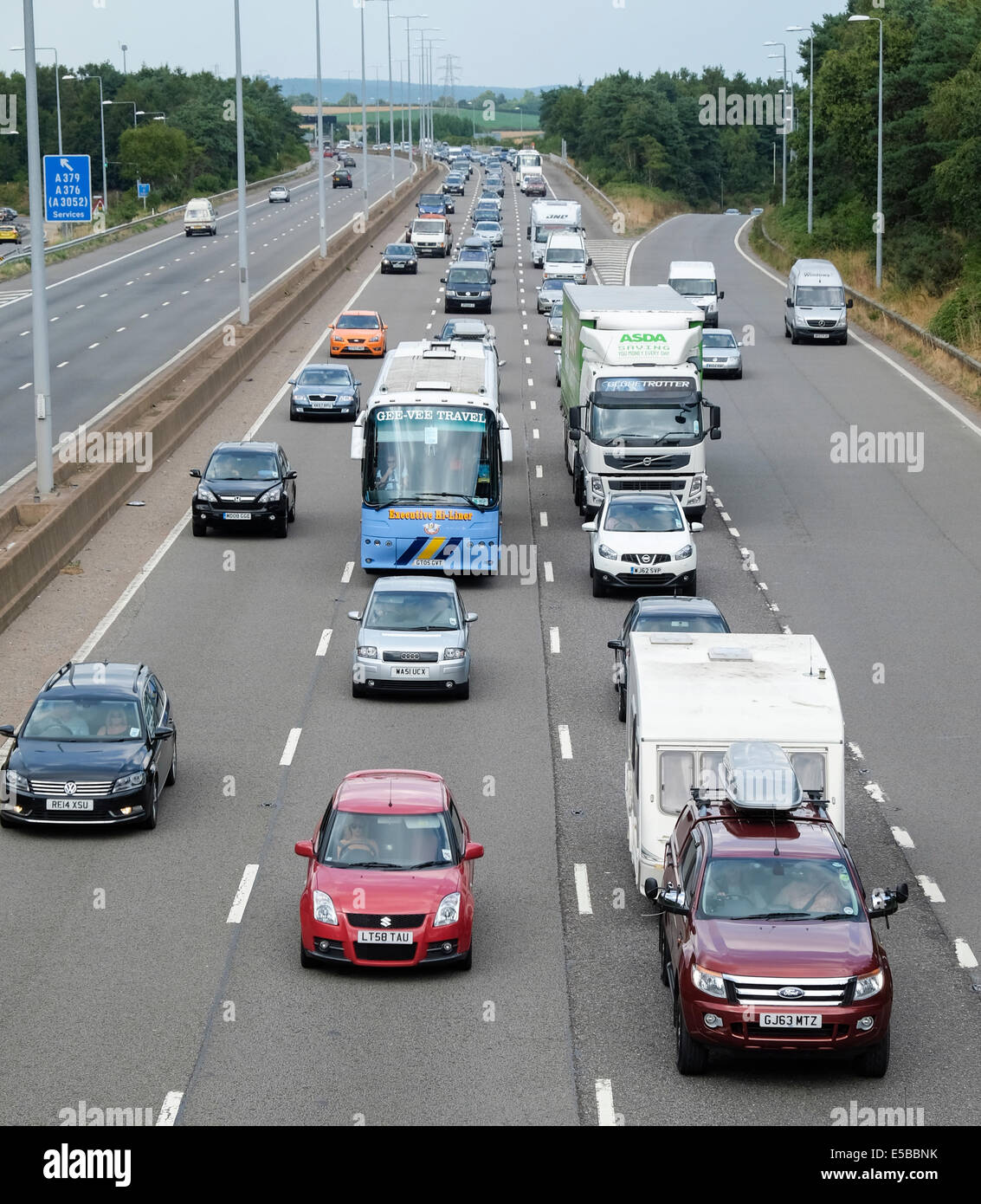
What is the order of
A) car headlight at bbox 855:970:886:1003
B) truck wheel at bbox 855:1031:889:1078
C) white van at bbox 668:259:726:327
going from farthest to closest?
white van at bbox 668:259:726:327
truck wheel at bbox 855:1031:889:1078
car headlight at bbox 855:970:886:1003

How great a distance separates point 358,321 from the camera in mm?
54844

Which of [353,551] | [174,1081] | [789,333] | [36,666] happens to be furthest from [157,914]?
[789,333]

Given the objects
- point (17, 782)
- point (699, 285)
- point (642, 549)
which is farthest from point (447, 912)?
point (699, 285)

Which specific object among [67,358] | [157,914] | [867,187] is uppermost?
[867,187]

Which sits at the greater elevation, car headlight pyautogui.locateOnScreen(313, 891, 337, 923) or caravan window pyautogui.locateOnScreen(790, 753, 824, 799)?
caravan window pyautogui.locateOnScreen(790, 753, 824, 799)

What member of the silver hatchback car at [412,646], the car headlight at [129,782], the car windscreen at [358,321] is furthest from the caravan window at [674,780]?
the car windscreen at [358,321]

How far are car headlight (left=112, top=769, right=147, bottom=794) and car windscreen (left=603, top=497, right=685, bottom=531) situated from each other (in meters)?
12.5

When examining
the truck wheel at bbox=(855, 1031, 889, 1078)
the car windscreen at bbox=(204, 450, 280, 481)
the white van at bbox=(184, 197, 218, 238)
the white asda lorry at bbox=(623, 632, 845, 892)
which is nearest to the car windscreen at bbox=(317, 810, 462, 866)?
the white asda lorry at bbox=(623, 632, 845, 892)

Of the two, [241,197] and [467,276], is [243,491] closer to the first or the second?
[241,197]

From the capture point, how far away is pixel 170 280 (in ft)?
249

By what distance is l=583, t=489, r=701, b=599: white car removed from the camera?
29203mm

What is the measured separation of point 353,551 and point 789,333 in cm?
3024

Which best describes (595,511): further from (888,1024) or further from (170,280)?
(170,280)

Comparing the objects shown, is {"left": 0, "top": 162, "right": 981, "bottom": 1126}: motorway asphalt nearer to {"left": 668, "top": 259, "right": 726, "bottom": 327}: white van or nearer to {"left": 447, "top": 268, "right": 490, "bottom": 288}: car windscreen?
{"left": 668, "top": 259, "right": 726, "bottom": 327}: white van
